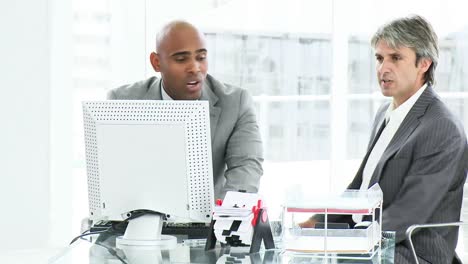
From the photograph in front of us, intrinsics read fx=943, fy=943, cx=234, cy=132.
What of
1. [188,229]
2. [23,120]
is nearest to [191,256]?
[188,229]

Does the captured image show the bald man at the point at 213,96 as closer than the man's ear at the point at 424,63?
No

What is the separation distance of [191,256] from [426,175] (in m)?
0.94

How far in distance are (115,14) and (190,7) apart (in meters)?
0.46

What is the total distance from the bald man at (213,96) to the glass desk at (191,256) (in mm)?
675

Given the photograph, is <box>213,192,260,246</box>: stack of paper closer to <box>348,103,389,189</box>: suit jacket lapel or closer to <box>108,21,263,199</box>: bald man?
<box>108,21,263,199</box>: bald man

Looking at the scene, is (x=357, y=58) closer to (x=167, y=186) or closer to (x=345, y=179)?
(x=345, y=179)

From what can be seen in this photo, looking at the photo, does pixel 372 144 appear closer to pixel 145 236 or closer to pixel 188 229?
pixel 188 229

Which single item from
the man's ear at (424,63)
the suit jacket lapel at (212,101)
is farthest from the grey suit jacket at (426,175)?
the suit jacket lapel at (212,101)

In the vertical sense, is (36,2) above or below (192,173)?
above

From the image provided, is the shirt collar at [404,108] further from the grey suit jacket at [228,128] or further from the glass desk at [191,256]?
the glass desk at [191,256]

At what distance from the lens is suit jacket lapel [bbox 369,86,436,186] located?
135 inches

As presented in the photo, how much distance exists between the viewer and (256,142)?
380cm

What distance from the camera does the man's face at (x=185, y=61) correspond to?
3703 mm

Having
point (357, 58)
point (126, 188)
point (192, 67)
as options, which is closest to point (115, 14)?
point (357, 58)
